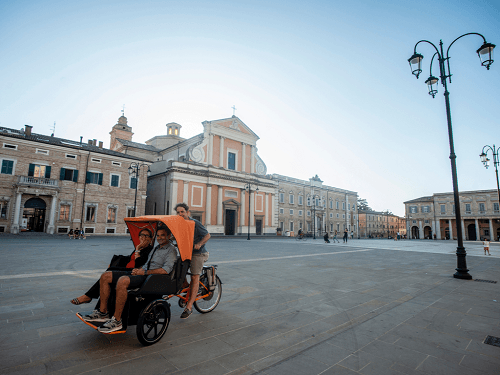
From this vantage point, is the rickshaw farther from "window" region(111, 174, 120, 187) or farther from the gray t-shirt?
"window" region(111, 174, 120, 187)

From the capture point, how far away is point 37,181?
24.6m

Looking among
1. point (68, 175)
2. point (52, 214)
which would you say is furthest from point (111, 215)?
point (68, 175)

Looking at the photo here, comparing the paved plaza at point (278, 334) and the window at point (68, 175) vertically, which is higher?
the window at point (68, 175)

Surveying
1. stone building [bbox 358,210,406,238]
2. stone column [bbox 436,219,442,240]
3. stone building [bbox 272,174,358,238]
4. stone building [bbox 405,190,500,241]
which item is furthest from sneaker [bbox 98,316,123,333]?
stone building [bbox 358,210,406,238]

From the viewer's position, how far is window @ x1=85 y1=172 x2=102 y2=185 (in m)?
27.5

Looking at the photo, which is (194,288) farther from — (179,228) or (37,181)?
(37,181)

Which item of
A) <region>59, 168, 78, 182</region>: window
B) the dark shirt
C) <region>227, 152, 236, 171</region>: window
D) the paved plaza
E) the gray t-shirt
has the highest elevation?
<region>227, 152, 236, 171</region>: window

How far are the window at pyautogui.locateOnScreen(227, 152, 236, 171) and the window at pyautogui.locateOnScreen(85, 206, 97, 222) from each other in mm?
17203

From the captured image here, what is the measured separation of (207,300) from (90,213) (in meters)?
27.9

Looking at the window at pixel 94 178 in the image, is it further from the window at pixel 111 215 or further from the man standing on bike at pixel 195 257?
the man standing on bike at pixel 195 257

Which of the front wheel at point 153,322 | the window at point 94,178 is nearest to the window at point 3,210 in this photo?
the window at point 94,178

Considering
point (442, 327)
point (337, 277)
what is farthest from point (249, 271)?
point (442, 327)

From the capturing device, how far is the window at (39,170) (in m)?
24.5

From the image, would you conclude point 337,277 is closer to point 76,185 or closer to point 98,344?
point 98,344
